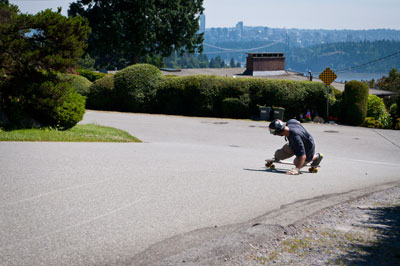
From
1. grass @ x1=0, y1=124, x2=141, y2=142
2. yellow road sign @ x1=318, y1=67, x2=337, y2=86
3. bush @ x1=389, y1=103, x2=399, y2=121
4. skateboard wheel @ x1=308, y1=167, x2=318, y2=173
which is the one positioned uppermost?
yellow road sign @ x1=318, y1=67, x2=337, y2=86

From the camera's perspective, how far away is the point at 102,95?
2823 centimetres

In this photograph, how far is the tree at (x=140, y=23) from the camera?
160ft

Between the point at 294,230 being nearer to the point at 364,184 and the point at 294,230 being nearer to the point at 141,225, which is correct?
the point at 141,225

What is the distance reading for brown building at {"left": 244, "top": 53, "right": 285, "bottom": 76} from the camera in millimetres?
54969

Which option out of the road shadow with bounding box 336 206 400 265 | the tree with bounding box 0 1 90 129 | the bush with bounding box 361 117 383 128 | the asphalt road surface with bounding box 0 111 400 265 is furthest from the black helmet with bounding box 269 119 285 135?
the bush with bounding box 361 117 383 128

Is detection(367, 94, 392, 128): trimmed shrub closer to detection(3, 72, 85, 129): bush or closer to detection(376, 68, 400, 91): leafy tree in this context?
detection(3, 72, 85, 129): bush

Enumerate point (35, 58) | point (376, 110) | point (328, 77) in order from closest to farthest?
point (35, 58) < point (328, 77) < point (376, 110)

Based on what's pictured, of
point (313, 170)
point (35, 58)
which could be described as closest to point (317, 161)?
point (313, 170)

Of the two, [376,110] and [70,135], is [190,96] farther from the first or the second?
[70,135]

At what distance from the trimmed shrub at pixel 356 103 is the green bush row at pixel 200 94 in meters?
0.99

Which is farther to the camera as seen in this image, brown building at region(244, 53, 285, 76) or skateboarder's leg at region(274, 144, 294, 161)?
brown building at region(244, 53, 285, 76)

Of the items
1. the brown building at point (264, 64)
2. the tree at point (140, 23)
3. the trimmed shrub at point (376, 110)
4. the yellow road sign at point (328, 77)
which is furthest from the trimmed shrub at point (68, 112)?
the brown building at point (264, 64)

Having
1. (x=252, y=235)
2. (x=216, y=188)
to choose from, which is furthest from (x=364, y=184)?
(x=252, y=235)

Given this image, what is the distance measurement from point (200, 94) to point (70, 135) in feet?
43.6
